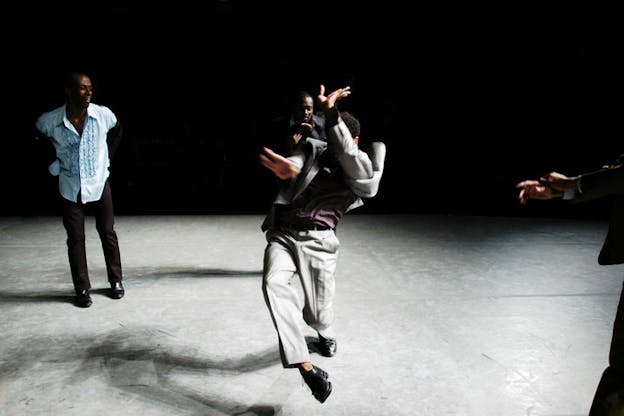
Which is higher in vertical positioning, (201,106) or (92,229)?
(201,106)

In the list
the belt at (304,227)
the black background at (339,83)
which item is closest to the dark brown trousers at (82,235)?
the belt at (304,227)

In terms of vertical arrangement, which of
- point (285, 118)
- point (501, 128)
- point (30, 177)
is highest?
point (285, 118)

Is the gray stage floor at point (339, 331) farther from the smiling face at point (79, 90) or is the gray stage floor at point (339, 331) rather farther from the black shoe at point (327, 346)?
the smiling face at point (79, 90)

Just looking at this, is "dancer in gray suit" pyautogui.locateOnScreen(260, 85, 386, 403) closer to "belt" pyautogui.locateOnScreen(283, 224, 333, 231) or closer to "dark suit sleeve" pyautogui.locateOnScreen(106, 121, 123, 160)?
"belt" pyautogui.locateOnScreen(283, 224, 333, 231)

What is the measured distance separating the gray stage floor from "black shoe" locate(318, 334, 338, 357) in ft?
0.13

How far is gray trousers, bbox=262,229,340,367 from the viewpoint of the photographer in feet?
7.43

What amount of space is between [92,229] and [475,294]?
4.22m

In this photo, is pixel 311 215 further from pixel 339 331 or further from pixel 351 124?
pixel 339 331

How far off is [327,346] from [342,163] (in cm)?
109

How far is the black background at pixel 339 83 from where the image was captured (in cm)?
870

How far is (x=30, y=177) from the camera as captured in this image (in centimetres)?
896

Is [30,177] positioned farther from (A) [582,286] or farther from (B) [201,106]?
(A) [582,286]

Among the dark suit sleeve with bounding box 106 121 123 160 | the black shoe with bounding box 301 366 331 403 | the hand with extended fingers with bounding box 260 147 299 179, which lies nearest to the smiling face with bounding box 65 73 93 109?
the dark suit sleeve with bounding box 106 121 123 160

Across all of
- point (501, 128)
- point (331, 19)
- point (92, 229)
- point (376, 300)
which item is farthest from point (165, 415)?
point (501, 128)
